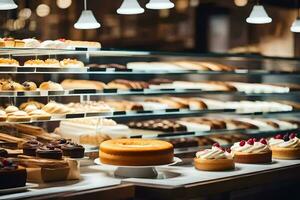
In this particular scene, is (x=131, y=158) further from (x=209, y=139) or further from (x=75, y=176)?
(x=209, y=139)

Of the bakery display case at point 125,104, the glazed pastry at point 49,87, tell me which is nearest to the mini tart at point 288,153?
the bakery display case at point 125,104

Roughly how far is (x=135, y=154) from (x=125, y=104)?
8.78ft

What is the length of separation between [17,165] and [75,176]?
46 centimetres

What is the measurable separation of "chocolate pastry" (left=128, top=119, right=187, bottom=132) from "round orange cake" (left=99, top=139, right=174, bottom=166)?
277 cm

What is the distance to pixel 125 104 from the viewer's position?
6.92m

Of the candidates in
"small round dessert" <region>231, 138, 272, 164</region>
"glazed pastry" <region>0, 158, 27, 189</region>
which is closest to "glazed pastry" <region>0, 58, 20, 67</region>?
"glazed pastry" <region>0, 158, 27, 189</region>

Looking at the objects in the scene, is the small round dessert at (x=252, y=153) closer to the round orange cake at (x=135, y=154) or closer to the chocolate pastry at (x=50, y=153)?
the round orange cake at (x=135, y=154)

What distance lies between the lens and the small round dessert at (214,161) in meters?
4.62

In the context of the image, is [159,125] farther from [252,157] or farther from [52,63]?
[252,157]

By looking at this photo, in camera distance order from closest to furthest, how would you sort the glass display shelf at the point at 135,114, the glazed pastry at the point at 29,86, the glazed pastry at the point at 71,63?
the glazed pastry at the point at 29,86, the glass display shelf at the point at 135,114, the glazed pastry at the point at 71,63

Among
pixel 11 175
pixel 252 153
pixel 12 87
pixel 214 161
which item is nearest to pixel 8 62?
pixel 12 87

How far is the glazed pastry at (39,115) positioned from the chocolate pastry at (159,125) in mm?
2023

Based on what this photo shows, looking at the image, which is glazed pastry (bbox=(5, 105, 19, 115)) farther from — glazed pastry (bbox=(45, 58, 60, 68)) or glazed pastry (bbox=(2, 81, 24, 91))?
glazed pastry (bbox=(45, 58, 60, 68))

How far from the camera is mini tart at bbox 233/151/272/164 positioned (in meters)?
5.02
